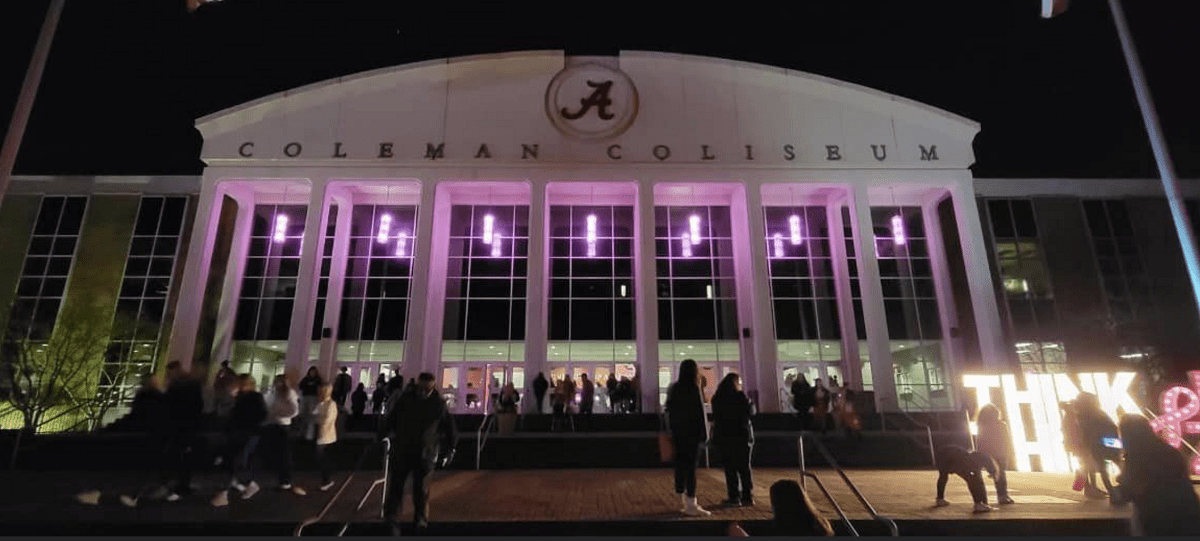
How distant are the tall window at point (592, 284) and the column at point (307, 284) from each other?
864 cm

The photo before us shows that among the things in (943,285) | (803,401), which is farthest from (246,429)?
(943,285)

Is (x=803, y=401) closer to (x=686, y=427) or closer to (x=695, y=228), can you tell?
(x=695, y=228)

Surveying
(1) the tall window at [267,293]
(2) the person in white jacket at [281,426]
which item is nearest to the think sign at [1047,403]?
(2) the person in white jacket at [281,426]

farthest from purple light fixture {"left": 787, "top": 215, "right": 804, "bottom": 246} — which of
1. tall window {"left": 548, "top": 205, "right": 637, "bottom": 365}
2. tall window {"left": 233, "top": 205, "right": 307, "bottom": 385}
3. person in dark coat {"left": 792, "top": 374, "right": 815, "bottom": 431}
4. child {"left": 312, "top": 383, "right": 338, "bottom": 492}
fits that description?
tall window {"left": 233, "top": 205, "right": 307, "bottom": 385}

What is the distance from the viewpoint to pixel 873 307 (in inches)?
822

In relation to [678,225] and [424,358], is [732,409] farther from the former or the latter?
[678,225]

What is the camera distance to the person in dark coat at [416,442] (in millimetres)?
6238

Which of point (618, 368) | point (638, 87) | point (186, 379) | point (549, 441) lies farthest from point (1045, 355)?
point (186, 379)

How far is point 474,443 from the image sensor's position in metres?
13.4

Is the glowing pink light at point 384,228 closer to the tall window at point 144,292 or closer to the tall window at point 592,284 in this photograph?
the tall window at point 592,284

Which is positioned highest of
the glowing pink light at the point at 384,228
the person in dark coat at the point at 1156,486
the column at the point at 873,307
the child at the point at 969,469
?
the glowing pink light at the point at 384,228

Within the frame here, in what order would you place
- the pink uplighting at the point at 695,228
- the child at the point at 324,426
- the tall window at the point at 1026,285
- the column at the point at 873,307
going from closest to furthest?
the child at the point at 324,426 < the column at the point at 873,307 < the pink uplighting at the point at 695,228 < the tall window at the point at 1026,285

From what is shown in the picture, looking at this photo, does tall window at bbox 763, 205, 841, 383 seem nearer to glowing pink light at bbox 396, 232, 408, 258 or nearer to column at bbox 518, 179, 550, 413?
column at bbox 518, 179, 550, 413

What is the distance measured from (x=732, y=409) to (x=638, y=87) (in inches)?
697
